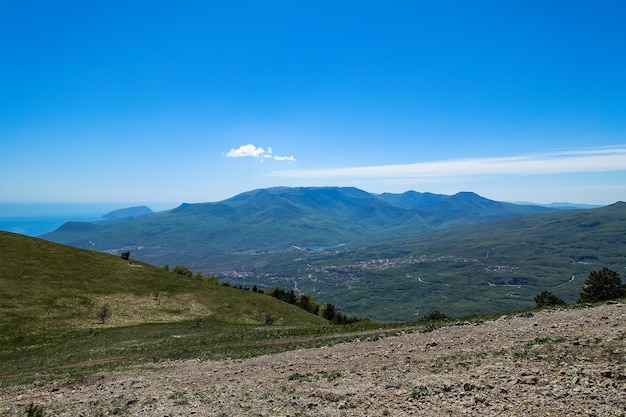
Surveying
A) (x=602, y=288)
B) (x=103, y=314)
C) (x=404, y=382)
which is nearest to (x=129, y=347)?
(x=103, y=314)

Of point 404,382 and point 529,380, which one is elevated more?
point 529,380

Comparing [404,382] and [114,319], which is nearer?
[404,382]

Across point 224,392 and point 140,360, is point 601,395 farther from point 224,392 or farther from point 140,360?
point 140,360

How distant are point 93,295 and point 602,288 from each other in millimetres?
81675

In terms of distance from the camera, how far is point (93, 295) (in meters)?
67.6

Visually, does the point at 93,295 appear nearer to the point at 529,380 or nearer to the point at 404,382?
the point at 404,382

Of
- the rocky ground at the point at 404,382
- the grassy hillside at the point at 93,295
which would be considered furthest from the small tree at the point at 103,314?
the rocky ground at the point at 404,382

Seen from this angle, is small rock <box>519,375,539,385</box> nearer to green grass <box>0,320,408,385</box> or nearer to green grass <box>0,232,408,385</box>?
green grass <box>0,320,408,385</box>

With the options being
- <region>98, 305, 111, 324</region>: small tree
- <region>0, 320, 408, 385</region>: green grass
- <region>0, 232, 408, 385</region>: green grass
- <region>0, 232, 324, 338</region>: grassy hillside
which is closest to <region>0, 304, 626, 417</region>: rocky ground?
<region>0, 320, 408, 385</region>: green grass

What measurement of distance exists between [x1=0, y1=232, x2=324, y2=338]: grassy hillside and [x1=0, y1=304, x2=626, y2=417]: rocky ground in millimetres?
39876

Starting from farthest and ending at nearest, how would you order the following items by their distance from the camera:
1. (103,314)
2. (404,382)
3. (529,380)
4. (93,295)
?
(93,295)
(103,314)
(404,382)
(529,380)

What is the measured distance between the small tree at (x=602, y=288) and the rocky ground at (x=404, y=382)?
2652 centimetres

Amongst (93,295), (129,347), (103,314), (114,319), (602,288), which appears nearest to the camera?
(129,347)

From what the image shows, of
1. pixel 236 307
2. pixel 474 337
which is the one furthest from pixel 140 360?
pixel 236 307
